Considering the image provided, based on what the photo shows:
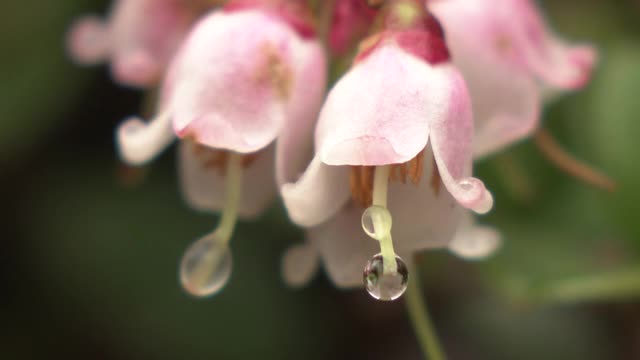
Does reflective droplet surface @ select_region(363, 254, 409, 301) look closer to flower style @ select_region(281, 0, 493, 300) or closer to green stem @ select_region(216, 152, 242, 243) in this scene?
flower style @ select_region(281, 0, 493, 300)

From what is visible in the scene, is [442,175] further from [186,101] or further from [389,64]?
[186,101]

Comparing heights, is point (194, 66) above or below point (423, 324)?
above

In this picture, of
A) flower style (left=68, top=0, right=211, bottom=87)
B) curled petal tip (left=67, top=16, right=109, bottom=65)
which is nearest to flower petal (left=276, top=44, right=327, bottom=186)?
flower style (left=68, top=0, right=211, bottom=87)

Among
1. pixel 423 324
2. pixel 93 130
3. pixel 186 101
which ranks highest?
pixel 186 101

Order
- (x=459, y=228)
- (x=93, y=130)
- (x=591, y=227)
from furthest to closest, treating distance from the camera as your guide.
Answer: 1. (x=93, y=130)
2. (x=591, y=227)
3. (x=459, y=228)

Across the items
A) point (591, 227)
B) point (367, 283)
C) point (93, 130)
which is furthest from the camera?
point (93, 130)

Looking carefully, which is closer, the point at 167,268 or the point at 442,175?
the point at 442,175

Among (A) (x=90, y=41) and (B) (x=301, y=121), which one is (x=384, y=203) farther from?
(A) (x=90, y=41)

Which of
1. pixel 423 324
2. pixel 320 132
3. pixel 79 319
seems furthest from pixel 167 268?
pixel 320 132
